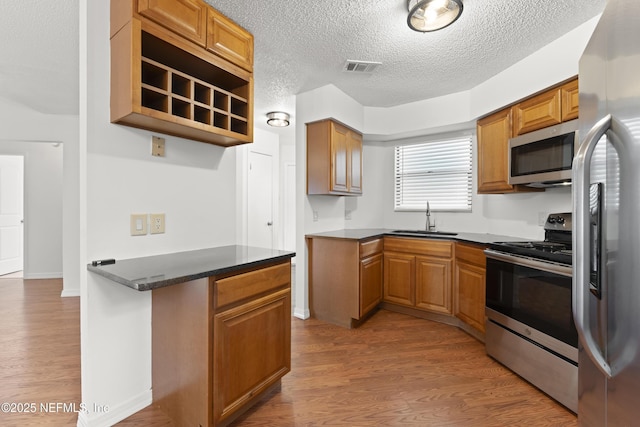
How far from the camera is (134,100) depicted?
1421mm

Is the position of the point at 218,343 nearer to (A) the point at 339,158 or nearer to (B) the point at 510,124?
(A) the point at 339,158

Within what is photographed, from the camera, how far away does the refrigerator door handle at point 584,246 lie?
71cm

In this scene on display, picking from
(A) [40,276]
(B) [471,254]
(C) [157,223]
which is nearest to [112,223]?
(C) [157,223]

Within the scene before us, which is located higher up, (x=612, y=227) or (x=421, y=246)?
(x=612, y=227)

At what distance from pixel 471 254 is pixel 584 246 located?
6.77 feet

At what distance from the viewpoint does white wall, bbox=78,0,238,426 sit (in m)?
1.53

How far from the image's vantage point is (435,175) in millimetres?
3732

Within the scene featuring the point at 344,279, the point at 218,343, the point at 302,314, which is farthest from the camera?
the point at 302,314

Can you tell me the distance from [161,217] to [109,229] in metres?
0.29

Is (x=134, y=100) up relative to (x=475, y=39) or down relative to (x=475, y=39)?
down

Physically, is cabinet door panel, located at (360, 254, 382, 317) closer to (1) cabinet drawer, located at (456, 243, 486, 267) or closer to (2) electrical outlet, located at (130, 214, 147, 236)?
(1) cabinet drawer, located at (456, 243, 486, 267)

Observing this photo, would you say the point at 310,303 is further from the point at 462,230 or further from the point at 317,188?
the point at 462,230

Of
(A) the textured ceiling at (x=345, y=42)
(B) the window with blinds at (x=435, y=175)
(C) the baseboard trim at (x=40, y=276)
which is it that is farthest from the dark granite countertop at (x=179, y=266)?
(C) the baseboard trim at (x=40, y=276)

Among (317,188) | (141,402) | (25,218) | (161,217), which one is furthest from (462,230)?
(25,218)
